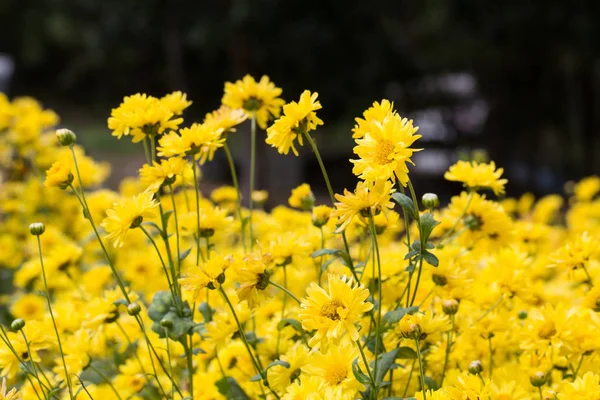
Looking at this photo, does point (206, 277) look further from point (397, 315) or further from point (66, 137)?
point (66, 137)

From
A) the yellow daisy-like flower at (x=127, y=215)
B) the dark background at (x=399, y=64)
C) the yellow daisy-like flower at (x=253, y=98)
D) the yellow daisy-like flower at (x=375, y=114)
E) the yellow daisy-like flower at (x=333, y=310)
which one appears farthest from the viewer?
the dark background at (x=399, y=64)

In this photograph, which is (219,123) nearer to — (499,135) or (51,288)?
(51,288)

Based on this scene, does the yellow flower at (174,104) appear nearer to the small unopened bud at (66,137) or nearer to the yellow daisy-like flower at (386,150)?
the small unopened bud at (66,137)

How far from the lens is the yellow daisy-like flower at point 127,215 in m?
1.24

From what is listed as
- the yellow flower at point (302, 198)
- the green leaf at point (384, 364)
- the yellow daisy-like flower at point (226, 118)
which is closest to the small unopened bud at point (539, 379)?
the green leaf at point (384, 364)

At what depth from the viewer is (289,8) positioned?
23.1 ft

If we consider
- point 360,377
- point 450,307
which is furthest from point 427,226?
point 360,377

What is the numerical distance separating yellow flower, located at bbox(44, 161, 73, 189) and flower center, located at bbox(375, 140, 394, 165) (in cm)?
A: 61

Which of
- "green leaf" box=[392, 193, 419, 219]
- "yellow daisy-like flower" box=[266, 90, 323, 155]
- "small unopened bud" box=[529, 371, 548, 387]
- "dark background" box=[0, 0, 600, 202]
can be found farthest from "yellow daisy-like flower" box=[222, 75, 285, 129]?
"dark background" box=[0, 0, 600, 202]

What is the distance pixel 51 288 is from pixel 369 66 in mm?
5428

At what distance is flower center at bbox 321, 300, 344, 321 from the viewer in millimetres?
1039

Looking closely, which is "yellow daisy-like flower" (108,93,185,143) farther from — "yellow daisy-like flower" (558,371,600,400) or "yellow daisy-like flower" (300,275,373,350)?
"yellow daisy-like flower" (558,371,600,400)

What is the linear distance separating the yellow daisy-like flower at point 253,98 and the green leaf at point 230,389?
57cm

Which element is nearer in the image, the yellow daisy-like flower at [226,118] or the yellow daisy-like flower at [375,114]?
the yellow daisy-like flower at [375,114]
